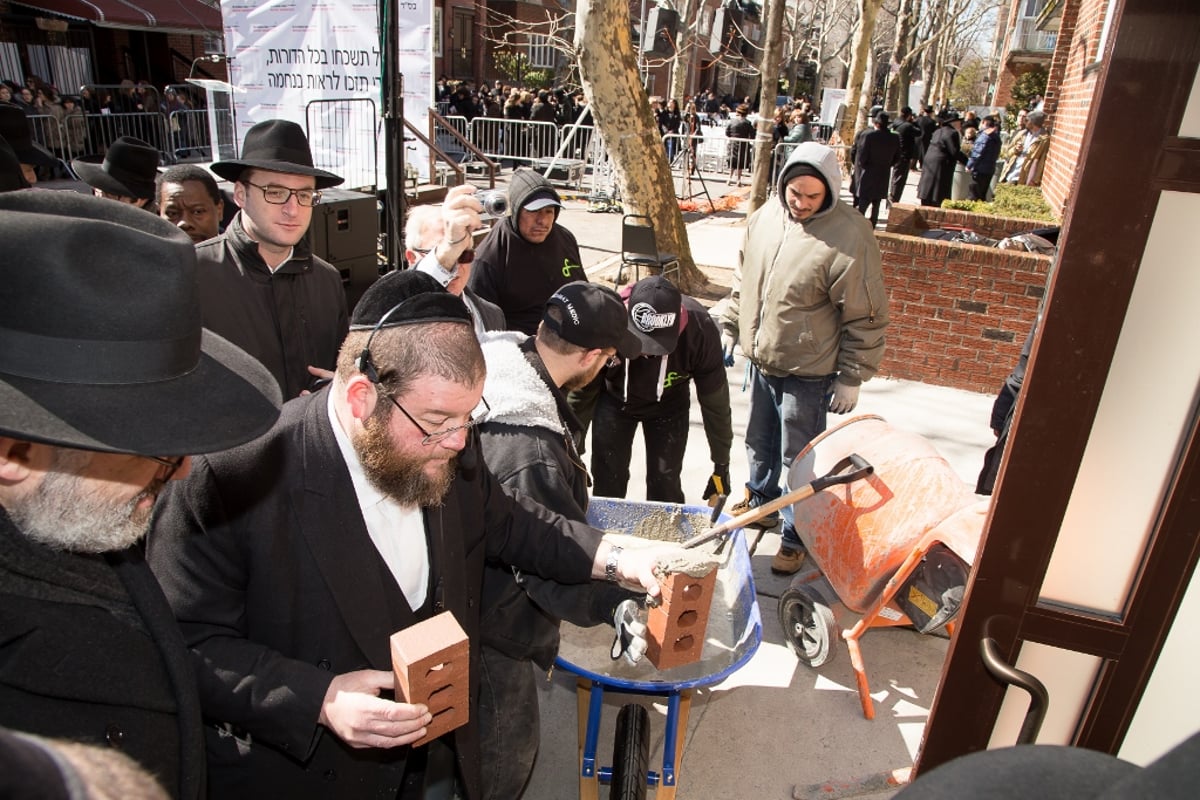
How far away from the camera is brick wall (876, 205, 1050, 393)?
678 cm

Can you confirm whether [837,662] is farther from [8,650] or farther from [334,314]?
[8,650]

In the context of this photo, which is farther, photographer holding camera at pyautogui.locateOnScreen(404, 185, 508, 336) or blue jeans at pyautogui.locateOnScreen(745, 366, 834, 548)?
blue jeans at pyautogui.locateOnScreen(745, 366, 834, 548)

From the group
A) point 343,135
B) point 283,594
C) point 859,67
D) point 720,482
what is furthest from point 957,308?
point 859,67

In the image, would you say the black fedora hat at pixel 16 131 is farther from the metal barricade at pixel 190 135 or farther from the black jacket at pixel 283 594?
the metal barricade at pixel 190 135

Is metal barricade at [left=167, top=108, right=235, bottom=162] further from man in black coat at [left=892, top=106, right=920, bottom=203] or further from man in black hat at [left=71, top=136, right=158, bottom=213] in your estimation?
man in black coat at [left=892, top=106, right=920, bottom=203]

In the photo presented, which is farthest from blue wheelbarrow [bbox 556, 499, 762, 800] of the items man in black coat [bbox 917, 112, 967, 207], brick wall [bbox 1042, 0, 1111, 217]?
man in black coat [bbox 917, 112, 967, 207]

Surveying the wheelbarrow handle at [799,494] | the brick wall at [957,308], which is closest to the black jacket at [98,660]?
the wheelbarrow handle at [799,494]

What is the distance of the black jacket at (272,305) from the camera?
129 inches

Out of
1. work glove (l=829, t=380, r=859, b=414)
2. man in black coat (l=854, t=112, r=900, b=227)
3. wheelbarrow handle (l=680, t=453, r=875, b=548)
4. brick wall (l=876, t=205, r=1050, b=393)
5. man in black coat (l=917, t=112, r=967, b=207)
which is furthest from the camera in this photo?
man in black coat (l=917, t=112, r=967, b=207)

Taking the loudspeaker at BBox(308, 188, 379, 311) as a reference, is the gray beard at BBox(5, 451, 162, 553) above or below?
above

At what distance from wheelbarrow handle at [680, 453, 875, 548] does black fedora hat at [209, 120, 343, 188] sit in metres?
2.22

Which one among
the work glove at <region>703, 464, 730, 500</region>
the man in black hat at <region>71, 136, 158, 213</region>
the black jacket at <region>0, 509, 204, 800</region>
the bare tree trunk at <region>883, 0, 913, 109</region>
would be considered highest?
the bare tree trunk at <region>883, 0, 913, 109</region>

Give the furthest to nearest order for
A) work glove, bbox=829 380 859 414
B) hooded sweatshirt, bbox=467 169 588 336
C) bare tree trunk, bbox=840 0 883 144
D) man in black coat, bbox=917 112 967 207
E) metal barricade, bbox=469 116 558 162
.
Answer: metal barricade, bbox=469 116 558 162 < bare tree trunk, bbox=840 0 883 144 < man in black coat, bbox=917 112 967 207 < hooded sweatshirt, bbox=467 169 588 336 < work glove, bbox=829 380 859 414

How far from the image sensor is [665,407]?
4344mm
